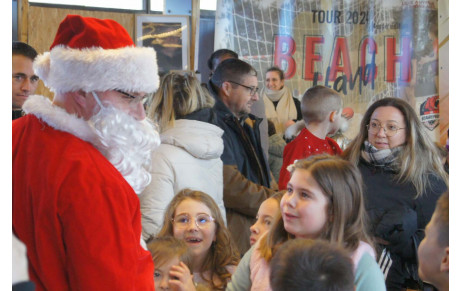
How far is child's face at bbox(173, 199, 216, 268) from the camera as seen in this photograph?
2.70 m

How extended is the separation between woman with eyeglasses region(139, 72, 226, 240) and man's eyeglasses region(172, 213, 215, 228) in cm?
13

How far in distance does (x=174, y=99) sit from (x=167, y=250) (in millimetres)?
899

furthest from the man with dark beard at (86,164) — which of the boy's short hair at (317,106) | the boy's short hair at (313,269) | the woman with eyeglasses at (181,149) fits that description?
the boy's short hair at (317,106)

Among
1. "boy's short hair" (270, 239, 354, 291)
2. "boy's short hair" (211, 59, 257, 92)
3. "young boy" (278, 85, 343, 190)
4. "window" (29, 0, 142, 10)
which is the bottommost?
"boy's short hair" (270, 239, 354, 291)

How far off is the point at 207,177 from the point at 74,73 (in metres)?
1.45

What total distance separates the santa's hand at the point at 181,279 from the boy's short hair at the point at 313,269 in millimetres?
893

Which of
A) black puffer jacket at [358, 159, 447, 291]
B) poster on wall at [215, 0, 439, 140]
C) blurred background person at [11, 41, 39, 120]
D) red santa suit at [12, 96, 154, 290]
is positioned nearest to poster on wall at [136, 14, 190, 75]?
poster on wall at [215, 0, 439, 140]

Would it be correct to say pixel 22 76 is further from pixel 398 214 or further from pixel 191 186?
pixel 398 214

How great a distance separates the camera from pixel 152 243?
2492mm

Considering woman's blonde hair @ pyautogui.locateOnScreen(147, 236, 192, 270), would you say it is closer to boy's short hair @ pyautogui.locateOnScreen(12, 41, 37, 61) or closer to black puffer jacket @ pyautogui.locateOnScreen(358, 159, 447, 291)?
black puffer jacket @ pyautogui.locateOnScreen(358, 159, 447, 291)

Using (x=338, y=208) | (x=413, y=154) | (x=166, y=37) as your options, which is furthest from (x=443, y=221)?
(x=166, y=37)

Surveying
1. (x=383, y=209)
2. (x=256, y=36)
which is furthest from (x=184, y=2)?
(x=383, y=209)

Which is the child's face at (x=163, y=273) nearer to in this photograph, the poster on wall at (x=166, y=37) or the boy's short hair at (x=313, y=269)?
the boy's short hair at (x=313, y=269)
